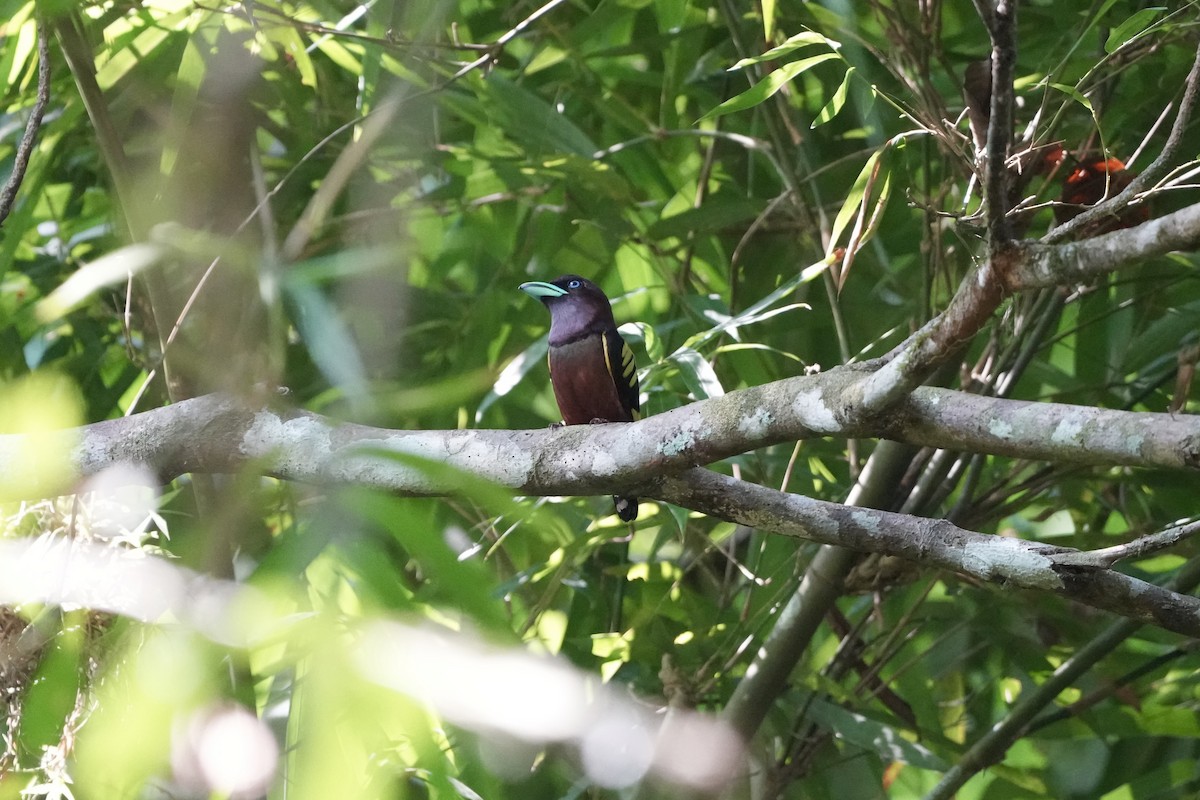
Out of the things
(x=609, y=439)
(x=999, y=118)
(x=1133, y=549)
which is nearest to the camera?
(x=999, y=118)

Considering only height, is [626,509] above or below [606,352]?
below

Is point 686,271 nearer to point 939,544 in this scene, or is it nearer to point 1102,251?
point 939,544

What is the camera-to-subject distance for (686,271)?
8.97 ft

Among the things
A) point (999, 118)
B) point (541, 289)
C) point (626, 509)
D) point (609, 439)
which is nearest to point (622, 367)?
point (541, 289)

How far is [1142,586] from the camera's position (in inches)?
50.2

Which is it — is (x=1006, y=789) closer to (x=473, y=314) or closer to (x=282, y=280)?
(x=473, y=314)

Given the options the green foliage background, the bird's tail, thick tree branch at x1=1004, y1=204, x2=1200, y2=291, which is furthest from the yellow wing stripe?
thick tree branch at x1=1004, y1=204, x2=1200, y2=291

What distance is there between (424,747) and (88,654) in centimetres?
120

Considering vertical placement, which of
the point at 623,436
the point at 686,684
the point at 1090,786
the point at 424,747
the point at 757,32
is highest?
the point at 757,32

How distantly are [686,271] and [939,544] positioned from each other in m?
1.46

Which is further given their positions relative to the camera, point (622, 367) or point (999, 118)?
point (622, 367)

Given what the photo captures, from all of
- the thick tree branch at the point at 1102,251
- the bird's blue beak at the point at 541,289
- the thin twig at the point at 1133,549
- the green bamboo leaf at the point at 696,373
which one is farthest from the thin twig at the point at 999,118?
the bird's blue beak at the point at 541,289

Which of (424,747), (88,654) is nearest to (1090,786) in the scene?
(88,654)

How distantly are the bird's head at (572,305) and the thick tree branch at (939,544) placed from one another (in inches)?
47.5
